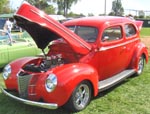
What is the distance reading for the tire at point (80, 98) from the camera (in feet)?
17.0

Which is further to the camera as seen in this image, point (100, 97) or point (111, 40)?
point (111, 40)

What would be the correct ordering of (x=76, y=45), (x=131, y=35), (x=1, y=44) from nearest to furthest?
(x=76, y=45) → (x=131, y=35) → (x=1, y=44)

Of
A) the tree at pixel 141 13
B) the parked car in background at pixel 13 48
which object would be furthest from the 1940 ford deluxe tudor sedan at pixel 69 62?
the tree at pixel 141 13

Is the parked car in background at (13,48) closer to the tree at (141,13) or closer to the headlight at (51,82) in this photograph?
the headlight at (51,82)

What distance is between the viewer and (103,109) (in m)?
5.58

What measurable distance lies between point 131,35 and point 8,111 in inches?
144

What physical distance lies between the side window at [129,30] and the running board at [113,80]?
89 cm

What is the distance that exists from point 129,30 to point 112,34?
108 centimetres

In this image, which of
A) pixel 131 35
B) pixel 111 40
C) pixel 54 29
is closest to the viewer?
pixel 54 29

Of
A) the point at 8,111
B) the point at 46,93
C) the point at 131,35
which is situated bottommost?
the point at 8,111

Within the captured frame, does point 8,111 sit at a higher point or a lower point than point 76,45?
lower

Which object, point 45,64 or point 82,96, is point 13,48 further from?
point 82,96

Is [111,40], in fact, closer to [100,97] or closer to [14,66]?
[100,97]

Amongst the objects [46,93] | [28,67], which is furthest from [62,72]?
[28,67]
